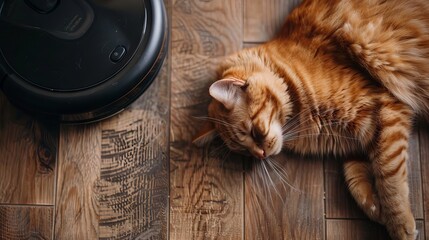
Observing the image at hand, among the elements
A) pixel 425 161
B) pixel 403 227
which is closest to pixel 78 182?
pixel 403 227

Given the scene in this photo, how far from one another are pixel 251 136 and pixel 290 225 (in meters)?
0.38

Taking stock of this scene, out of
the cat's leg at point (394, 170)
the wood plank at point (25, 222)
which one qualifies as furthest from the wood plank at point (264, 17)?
the wood plank at point (25, 222)

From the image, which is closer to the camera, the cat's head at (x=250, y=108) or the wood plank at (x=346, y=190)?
the cat's head at (x=250, y=108)

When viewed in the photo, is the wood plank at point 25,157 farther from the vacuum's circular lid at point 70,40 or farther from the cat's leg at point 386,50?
the cat's leg at point 386,50

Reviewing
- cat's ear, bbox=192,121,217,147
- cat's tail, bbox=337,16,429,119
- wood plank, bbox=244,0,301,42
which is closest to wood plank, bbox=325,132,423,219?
cat's tail, bbox=337,16,429,119

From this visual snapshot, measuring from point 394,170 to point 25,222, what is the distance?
4.29 ft

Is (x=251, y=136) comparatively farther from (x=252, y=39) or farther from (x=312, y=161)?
(x=252, y=39)

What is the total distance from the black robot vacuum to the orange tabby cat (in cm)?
33

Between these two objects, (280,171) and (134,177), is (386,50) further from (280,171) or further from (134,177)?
(134,177)

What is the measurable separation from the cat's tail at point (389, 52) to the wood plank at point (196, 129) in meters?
0.43

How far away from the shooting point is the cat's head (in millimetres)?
1414

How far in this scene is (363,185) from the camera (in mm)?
1520

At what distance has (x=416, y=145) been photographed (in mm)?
1580

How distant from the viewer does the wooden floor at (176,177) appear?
157 cm
